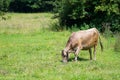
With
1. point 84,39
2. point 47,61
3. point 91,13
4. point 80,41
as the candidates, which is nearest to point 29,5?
point 91,13

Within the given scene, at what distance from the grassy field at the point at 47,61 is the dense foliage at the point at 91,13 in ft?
7.32

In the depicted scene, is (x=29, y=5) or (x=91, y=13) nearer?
(x=91, y=13)

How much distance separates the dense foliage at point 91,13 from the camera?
25781mm

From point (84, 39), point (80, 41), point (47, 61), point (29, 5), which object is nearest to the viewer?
point (47, 61)

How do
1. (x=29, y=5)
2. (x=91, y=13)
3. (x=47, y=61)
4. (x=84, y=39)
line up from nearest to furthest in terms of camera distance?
(x=47, y=61) < (x=84, y=39) < (x=91, y=13) < (x=29, y=5)

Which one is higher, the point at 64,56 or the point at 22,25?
the point at 64,56

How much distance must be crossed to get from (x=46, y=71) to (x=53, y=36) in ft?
38.4

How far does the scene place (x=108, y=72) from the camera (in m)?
12.9

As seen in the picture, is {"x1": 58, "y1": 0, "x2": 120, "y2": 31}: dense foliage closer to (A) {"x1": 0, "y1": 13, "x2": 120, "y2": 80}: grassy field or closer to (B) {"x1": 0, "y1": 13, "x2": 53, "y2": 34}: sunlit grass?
(A) {"x1": 0, "y1": 13, "x2": 120, "y2": 80}: grassy field

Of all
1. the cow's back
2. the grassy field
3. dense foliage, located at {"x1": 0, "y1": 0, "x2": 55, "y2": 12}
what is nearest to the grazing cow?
the cow's back

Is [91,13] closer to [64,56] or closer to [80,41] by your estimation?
[80,41]

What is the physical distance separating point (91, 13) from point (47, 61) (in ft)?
39.4

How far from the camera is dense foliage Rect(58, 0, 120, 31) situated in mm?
25781

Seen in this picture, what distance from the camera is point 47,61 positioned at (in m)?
16.0
